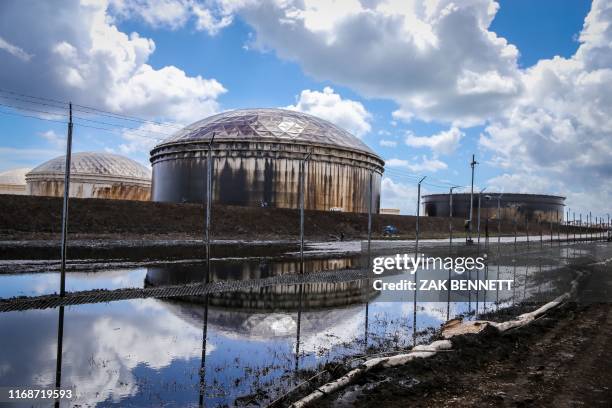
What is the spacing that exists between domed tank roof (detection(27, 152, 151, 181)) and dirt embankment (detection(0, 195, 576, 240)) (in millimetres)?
51914

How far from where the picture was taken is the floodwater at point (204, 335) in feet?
25.0

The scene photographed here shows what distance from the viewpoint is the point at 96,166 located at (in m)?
90.1

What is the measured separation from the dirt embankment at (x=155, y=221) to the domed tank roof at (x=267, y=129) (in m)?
12.2

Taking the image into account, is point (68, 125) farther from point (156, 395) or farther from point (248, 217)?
point (248, 217)

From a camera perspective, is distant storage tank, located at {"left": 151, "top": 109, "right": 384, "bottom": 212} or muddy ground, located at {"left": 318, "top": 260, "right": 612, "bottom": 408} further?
→ distant storage tank, located at {"left": 151, "top": 109, "right": 384, "bottom": 212}

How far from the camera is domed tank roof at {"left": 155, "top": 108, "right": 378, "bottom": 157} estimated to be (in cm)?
6066

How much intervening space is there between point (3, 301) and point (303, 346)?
29.4 feet

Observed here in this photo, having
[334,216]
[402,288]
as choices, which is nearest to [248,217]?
[334,216]

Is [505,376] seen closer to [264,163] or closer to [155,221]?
[155,221]

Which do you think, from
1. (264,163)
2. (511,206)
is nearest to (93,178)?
(264,163)

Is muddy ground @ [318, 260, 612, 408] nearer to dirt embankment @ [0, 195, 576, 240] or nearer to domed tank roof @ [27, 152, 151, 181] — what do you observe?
dirt embankment @ [0, 195, 576, 240]

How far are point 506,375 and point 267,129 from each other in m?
55.9

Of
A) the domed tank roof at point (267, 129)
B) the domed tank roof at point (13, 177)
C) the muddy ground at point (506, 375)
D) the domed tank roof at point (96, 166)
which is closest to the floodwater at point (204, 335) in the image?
the muddy ground at point (506, 375)

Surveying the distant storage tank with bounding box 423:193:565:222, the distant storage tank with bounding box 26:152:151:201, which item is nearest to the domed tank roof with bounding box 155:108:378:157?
the distant storage tank with bounding box 26:152:151:201
